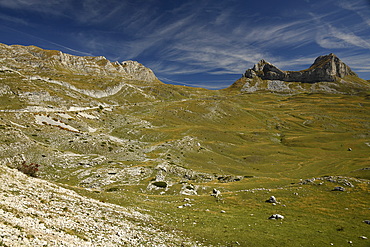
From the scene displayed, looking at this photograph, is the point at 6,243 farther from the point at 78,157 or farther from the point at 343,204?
the point at 78,157

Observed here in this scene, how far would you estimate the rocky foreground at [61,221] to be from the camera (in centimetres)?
1446

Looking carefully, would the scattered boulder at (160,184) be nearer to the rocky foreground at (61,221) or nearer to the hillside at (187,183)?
the hillside at (187,183)

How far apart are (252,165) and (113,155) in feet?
215

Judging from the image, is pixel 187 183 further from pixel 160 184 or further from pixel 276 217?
pixel 276 217

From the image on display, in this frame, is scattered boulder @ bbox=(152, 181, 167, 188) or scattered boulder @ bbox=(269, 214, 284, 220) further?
scattered boulder @ bbox=(152, 181, 167, 188)

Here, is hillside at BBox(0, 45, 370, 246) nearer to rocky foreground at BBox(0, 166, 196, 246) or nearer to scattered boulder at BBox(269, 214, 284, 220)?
rocky foreground at BBox(0, 166, 196, 246)

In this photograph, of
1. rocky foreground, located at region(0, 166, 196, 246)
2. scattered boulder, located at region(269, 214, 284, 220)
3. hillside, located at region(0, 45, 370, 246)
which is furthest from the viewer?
scattered boulder, located at region(269, 214, 284, 220)

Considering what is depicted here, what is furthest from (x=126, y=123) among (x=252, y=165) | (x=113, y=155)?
(x=252, y=165)

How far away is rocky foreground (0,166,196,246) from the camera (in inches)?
569

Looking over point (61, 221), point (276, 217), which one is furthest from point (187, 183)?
point (61, 221)

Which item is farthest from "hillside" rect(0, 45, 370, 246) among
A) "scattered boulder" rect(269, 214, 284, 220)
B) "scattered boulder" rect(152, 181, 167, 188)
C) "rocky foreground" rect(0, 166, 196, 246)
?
"scattered boulder" rect(269, 214, 284, 220)

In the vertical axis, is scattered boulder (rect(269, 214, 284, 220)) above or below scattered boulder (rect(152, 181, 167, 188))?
below

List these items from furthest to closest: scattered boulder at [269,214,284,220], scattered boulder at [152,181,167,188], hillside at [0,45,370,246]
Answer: scattered boulder at [152,181,167,188] → scattered boulder at [269,214,284,220] → hillside at [0,45,370,246]

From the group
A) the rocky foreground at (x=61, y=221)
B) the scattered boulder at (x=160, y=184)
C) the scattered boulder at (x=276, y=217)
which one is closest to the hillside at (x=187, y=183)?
the scattered boulder at (x=160, y=184)
